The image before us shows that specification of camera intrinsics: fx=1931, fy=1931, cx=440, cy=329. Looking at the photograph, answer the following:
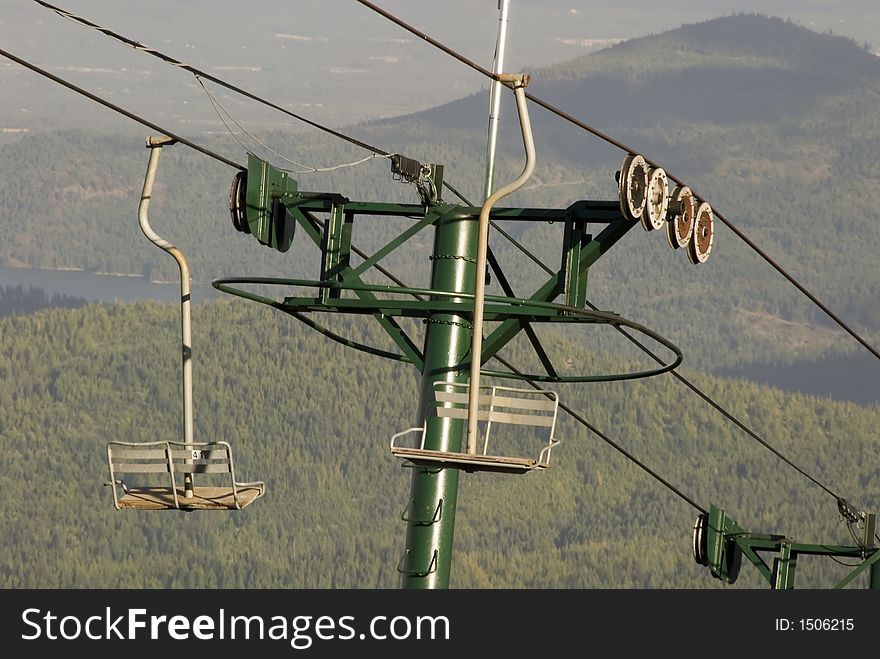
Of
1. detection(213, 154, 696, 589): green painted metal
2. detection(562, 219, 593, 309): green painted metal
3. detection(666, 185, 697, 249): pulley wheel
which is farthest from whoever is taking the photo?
detection(666, 185, 697, 249): pulley wheel

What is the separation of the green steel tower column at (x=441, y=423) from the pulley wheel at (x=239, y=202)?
3032 millimetres

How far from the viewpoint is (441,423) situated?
25812 mm

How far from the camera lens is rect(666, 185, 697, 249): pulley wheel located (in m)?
27.9

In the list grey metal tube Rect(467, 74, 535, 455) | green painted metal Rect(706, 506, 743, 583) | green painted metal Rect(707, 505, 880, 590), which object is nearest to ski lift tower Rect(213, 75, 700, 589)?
grey metal tube Rect(467, 74, 535, 455)

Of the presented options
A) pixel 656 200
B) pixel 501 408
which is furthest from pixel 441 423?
pixel 656 200

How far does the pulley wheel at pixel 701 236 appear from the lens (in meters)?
28.4

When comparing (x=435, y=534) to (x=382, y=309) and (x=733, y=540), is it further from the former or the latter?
(x=733, y=540)

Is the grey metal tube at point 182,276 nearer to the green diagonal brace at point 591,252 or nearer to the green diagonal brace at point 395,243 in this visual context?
the green diagonal brace at point 395,243

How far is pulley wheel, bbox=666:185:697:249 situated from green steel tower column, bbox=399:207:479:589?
3219 millimetres

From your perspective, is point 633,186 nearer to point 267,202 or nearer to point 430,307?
Answer: point 430,307

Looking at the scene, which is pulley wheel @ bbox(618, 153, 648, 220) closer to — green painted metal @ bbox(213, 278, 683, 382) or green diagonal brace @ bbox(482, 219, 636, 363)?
green diagonal brace @ bbox(482, 219, 636, 363)

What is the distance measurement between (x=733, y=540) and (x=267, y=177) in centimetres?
2705

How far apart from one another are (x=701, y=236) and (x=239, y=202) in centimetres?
685
